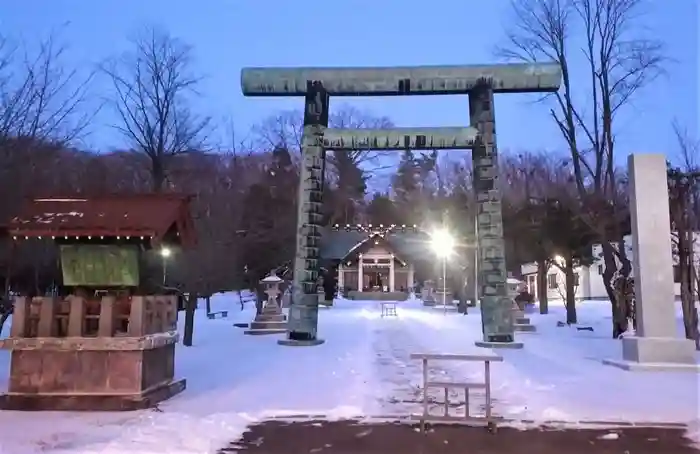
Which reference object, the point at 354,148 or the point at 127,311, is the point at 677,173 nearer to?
the point at 354,148

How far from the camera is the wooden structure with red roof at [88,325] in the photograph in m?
7.89

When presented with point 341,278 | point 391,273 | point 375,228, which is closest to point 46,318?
point 375,228

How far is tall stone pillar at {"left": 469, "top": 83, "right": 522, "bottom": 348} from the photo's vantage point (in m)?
15.4

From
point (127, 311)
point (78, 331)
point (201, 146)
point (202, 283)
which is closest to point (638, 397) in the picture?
point (127, 311)

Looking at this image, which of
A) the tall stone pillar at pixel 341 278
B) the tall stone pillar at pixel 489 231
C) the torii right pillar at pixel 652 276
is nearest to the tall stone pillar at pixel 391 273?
the tall stone pillar at pixel 341 278

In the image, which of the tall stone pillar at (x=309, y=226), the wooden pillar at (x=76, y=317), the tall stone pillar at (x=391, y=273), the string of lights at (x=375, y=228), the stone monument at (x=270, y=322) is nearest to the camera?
the wooden pillar at (x=76, y=317)

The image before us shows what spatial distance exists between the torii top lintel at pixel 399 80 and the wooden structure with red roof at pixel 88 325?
8.23 m

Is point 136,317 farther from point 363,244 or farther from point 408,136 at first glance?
point 363,244

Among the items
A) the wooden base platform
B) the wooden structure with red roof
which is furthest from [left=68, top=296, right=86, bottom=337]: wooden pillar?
the wooden base platform

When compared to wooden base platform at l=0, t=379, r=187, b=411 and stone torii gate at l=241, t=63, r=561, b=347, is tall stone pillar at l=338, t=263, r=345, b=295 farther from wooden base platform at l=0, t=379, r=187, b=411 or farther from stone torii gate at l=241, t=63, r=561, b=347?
wooden base platform at l=0, t=379, r=187, b=411

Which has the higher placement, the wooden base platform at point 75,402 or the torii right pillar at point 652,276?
the torii right pillar at point 652,276

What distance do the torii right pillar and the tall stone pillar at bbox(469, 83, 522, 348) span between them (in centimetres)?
354

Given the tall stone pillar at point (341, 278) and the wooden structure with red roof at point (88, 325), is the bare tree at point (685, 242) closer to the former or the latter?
the wooden structure with red roof at point (88, 325)

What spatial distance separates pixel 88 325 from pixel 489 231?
1051cm
